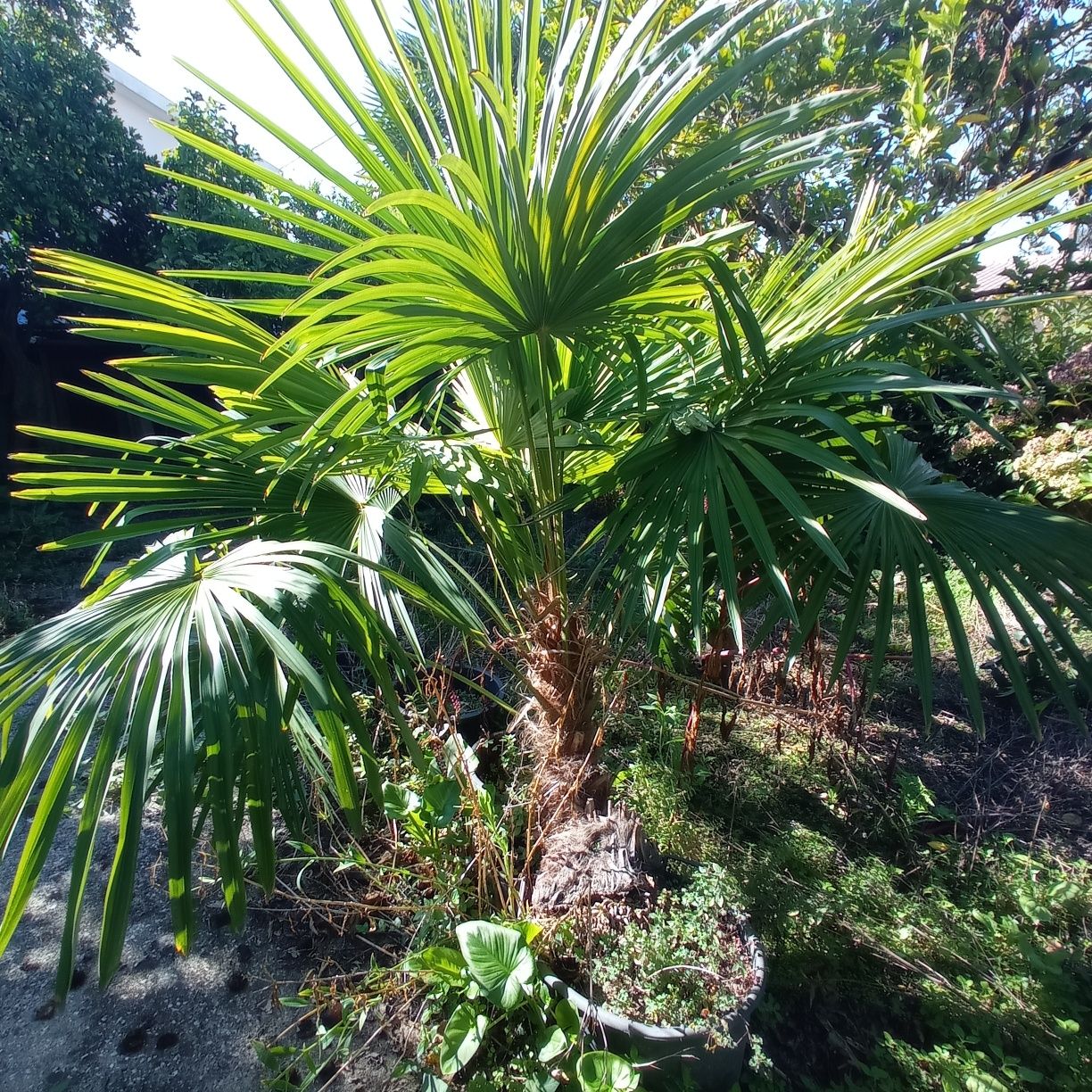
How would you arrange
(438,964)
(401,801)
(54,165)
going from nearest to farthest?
(438,964) < (401,801) < (54,165)

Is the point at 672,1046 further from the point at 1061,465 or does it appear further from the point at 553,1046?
the point at 1061,465

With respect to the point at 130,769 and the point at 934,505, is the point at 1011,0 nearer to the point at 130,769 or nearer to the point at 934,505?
the point at 934,505

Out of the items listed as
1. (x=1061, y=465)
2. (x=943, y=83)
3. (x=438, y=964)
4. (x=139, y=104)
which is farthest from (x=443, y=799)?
(x=139, y=104)

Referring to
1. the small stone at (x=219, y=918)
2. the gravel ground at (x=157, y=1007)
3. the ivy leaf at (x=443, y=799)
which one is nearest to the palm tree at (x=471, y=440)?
the ivy leaf at (x=443, y=799)

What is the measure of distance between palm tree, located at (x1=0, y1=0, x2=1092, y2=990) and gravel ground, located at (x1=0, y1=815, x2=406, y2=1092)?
2.92 feet

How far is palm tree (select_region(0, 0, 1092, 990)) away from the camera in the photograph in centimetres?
87

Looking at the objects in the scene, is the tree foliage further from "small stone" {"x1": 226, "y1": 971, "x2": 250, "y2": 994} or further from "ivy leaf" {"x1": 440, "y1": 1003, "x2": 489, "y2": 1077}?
"ivy leaf" {"x1": 440, "y1": 1003, "x2": 489, "y2": 1077}

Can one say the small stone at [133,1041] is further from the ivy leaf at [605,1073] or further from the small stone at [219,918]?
the ivy leaf at [605,1073]

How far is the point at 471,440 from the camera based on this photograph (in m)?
1.63

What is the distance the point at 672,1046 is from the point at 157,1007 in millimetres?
1394

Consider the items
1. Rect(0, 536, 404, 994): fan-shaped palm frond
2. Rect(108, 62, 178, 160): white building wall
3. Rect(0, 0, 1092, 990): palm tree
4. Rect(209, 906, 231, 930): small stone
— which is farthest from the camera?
Rect(108, 62, 178, 160): white building wall

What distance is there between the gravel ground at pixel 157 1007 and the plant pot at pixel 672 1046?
0.53 metres

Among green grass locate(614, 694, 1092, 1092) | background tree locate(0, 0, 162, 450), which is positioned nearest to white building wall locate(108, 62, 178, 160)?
background tree locate(0, 0, 162, 450)

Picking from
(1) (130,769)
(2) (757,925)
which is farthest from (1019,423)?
(1) (130,769)
